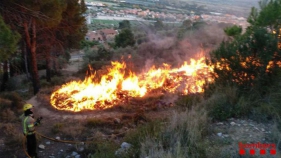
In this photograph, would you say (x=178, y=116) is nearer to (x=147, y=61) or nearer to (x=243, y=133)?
(x=243, y=133)

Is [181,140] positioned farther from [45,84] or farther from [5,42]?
[45,84]

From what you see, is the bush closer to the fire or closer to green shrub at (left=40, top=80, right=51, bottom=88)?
the fire

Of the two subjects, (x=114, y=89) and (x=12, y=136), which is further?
(x=114, y=89)

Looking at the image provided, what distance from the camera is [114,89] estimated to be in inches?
534

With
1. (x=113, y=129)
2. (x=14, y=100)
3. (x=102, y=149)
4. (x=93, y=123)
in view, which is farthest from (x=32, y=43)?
(x=102, y=149)

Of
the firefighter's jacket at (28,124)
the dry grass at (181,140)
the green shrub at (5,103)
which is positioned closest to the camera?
the dry grass at (181,140)

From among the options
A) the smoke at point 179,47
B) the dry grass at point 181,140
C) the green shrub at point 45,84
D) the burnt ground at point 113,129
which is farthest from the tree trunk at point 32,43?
the dry grass at point 181,140

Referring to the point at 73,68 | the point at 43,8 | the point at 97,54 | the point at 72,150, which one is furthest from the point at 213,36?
the point at 72,150

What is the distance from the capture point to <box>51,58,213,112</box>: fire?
12320mm

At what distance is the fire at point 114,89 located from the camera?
12320 millimetres

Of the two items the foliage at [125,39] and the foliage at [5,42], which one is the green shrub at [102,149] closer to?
the foliage at [5,42]

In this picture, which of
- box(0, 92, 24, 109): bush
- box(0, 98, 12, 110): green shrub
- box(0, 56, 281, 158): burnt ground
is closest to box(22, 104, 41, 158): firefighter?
box(0, 56, 281, 158): burnt ground

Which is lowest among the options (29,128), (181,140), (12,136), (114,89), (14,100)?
(14,100)

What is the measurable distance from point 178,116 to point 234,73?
129 inches
